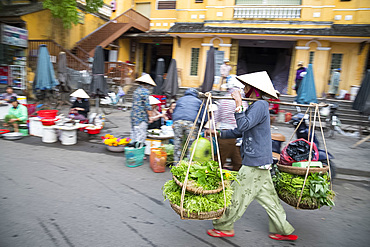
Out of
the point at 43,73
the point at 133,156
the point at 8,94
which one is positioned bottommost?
the point at 133,156

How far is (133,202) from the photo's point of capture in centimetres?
393

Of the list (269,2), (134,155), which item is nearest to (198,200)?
(134,155)

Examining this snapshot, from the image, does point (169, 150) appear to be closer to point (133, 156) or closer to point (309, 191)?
point (133, 156)

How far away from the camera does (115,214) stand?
3.52 meters

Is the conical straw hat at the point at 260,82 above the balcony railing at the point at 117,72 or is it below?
below

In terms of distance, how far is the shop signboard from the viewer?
41.4ft

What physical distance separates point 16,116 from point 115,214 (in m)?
6.25

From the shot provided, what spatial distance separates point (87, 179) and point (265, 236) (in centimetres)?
334

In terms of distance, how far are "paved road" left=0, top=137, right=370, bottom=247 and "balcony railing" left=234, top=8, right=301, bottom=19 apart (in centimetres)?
1161

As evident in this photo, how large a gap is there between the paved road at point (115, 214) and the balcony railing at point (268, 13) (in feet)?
38.1

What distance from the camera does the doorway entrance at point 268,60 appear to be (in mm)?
15945

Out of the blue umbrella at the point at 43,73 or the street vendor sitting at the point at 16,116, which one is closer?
the street vendor sitting at the point at 16,116

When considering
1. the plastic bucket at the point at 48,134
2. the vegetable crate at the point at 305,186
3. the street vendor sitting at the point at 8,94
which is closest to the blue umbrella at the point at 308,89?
the vegetable crate at the point at 305,186

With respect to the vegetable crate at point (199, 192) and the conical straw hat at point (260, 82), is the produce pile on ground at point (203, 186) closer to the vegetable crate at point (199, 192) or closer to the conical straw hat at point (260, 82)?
the vegetable crate at point (199, 192)
